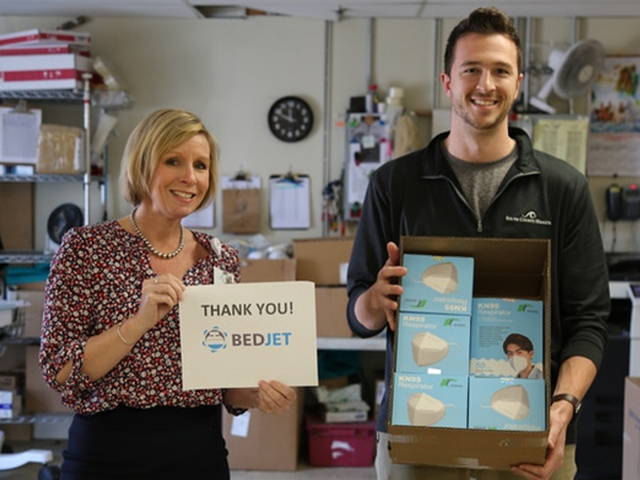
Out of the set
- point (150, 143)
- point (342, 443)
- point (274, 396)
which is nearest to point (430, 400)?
point (274, 396)

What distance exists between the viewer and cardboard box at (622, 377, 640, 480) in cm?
221

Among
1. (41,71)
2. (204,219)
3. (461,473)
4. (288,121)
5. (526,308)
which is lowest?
(461,473)

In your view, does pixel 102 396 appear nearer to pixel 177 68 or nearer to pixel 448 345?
pixel 448 345

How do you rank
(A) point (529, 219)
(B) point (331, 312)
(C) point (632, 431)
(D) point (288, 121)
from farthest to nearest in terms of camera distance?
(D) point (288, 121)
(B) point (331, 312)
(C) point (632, 431)
(A) point (529, 219)

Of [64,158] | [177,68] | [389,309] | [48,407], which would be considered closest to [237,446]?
[48,407]

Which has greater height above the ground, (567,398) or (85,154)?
(85,154)

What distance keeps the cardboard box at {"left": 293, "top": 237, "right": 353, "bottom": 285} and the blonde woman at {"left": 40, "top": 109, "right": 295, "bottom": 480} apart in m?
2.31

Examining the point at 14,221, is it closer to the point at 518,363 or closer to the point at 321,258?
the point at 321,258

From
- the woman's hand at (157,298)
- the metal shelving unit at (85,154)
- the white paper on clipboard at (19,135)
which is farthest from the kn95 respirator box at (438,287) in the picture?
the white paper on clipboard at (19,135)

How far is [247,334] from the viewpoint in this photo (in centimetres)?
153

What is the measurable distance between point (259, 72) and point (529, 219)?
10.3ft

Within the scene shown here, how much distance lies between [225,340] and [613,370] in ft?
9.13

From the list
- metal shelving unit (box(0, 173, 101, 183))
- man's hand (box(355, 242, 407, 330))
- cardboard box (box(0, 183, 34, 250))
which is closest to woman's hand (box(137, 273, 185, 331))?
man's hand (box(355, 242, 407, 330))

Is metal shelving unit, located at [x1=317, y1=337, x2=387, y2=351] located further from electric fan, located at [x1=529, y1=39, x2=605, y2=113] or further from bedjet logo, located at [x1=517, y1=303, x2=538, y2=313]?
bedjet logo, located at [x1=517, y1=303, x2=538, y2=313]
